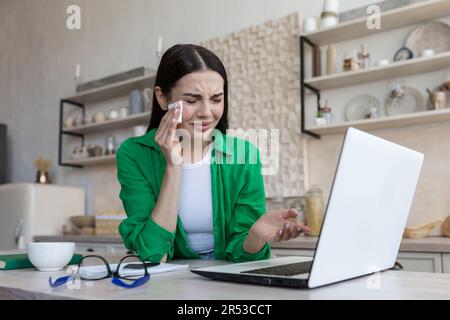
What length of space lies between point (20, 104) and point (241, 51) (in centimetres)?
272

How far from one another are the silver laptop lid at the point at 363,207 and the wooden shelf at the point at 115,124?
281 centimetres

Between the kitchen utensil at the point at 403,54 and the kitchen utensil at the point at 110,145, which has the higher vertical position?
the kitchen utensil at the point at 403,54

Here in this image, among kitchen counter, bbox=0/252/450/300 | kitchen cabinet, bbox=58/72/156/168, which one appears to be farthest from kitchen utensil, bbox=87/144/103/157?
kitchen counter, bbox=0/252/450/300

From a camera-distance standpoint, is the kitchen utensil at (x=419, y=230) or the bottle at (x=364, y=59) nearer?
the kitchen utensil at (x=419, y=230)

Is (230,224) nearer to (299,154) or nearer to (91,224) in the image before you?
(299,154)

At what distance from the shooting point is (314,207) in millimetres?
2709

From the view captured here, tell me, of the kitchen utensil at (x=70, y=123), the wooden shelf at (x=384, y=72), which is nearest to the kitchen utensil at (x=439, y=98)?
the wooden shelf at (x=384, y=72)

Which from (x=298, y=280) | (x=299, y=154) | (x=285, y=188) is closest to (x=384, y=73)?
(x=299, y=154)

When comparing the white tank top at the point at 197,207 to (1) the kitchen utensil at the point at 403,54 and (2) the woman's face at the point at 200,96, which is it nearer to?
(2) the woman's face at the point at 200,96

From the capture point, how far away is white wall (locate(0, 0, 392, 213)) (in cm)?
353

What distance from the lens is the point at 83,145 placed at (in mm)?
4301

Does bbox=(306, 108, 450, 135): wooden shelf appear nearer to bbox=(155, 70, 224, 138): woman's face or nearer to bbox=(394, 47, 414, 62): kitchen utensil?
bbox=(394, 47, 414, 62): kitchen utensil

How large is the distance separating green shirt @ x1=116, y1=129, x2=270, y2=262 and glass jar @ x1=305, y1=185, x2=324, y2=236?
1.31m

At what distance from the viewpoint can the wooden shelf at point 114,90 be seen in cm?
372
